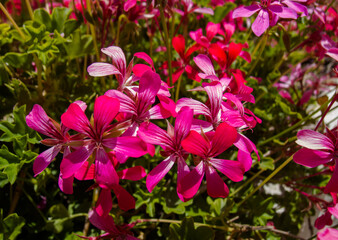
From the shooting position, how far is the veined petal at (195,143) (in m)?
0.92

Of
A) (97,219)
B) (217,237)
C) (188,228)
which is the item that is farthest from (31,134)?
(217,237)

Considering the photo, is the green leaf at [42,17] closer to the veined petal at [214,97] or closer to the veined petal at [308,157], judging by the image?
A: the veined petal at [214,97]

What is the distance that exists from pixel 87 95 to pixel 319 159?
132 cm

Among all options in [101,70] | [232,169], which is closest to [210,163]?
[232,169]

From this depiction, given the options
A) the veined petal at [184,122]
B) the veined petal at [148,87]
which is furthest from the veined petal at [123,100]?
the veined petal at [184,122]

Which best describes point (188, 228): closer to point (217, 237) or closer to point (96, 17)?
point (217, 237)

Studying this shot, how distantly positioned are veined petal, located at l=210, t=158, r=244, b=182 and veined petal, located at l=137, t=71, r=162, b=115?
31 centimetres

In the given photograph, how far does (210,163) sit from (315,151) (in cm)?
35

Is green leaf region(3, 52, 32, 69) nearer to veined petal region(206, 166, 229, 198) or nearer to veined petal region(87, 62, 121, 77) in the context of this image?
veined petal region(87, 62, 121, 77)

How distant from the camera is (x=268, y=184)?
7.22 feet

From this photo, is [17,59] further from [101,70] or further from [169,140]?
[169,140]

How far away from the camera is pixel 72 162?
91 centimetres

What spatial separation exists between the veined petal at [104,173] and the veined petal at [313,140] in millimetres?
597

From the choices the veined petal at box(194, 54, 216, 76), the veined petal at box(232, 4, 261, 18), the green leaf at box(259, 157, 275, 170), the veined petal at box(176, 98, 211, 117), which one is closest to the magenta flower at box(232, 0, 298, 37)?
the veined petal at box(232, 4, 261, 18)
